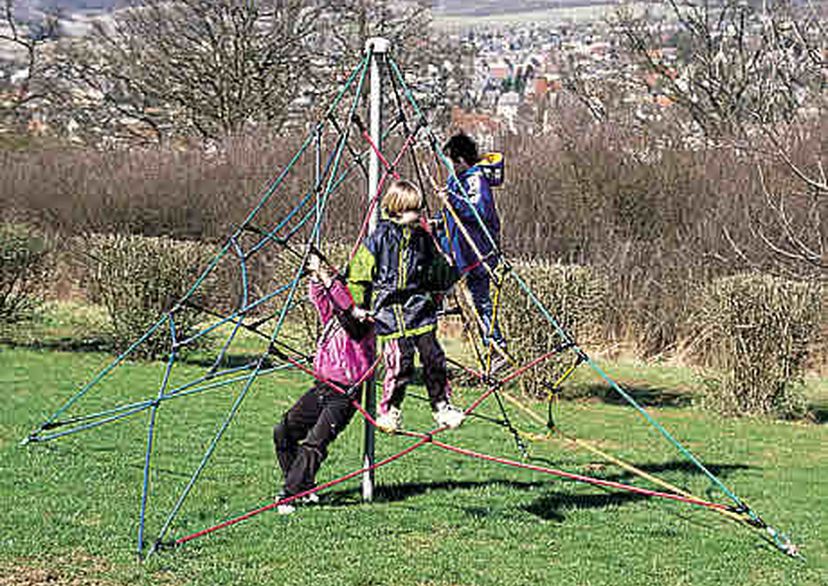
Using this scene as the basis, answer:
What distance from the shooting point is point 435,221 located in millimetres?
7105

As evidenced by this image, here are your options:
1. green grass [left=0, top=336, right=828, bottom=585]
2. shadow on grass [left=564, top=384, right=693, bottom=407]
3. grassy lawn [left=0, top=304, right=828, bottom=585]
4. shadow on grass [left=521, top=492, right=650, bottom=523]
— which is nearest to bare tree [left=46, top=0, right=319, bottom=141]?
shadow on grass [left=564, top=384, right=693, bottom=407]

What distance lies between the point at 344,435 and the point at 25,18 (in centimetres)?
2564

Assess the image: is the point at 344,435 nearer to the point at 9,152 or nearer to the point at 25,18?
the point at 9,152

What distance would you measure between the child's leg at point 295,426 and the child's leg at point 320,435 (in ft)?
0.17

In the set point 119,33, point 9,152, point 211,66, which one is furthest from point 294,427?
point 119,33

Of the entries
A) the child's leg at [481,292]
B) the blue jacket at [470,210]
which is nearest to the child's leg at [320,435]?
the blue jacket at [470,210]

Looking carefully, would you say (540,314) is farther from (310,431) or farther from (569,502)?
(310,431)

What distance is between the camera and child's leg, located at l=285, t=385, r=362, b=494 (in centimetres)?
651

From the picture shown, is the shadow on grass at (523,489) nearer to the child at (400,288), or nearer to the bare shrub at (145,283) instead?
the child at (400,288)

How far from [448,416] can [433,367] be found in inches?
11.5

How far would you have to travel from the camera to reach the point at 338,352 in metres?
6.46

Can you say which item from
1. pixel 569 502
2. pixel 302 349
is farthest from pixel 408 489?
pixel 302 349

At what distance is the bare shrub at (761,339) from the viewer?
39.5ft

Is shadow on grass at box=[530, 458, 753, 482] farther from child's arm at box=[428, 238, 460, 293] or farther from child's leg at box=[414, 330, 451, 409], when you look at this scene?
child's arm at box=[428, 238, 460, 293]
